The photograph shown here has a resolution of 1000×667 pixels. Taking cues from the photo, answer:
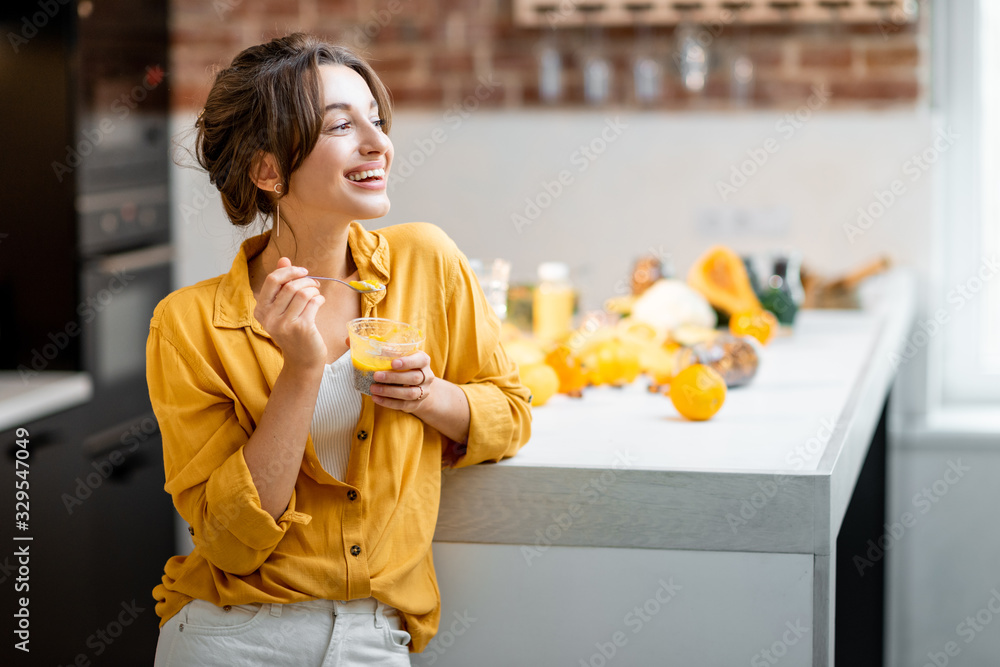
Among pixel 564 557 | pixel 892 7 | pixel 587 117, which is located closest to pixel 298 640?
pixel 564 557

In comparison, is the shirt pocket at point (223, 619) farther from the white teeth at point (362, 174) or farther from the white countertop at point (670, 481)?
the white teeth at point (362, 174)

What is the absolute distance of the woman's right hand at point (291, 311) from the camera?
→ 3.17 feet

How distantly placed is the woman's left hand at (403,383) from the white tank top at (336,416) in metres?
0.05

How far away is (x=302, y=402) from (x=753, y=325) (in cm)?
A: 114

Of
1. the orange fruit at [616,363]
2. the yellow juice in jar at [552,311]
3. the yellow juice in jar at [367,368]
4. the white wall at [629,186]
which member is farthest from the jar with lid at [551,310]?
the white wall at [629,186]

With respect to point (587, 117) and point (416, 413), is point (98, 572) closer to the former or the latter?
point (416, 413)

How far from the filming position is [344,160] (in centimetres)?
105

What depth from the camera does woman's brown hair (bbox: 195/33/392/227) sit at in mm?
1033

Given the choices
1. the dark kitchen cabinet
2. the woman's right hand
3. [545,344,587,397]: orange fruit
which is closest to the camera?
the woman's right hand

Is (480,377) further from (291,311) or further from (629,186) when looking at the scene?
(629,186)

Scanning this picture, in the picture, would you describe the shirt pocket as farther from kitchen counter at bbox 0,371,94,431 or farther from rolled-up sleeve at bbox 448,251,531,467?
kitchen counter at bbox 0,371,94,431

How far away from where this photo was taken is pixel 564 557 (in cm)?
120

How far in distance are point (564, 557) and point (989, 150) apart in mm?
2372

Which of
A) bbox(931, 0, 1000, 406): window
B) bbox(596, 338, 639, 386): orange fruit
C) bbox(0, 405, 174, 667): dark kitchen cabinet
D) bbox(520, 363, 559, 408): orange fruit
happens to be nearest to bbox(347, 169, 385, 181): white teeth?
bbox(520, 363, 559, 408): orange fruit
